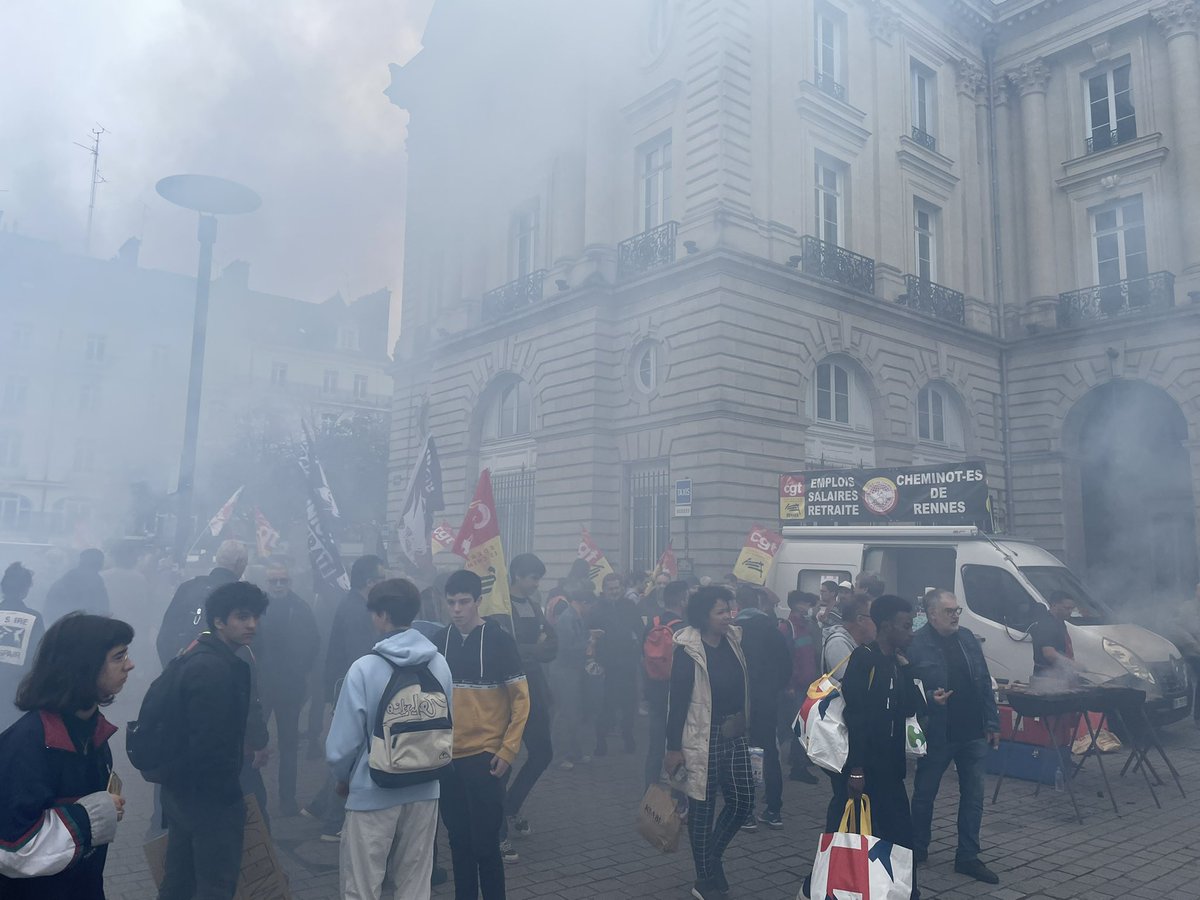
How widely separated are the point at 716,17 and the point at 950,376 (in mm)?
8000

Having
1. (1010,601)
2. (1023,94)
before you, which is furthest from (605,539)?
(1023,94)

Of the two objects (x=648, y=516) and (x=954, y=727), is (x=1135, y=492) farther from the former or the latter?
(x=954, y=727)

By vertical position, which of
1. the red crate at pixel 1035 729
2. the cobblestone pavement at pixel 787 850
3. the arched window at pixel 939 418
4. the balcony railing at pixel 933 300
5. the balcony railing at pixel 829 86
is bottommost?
the cobblestone pavement at pixel 787 850

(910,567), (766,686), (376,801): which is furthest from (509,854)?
(910,567)

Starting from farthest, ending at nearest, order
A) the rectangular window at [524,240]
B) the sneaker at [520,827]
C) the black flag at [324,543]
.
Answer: the rectangular window at [524,240] → the black flag at [324,543] → the sneaker at [520,827]

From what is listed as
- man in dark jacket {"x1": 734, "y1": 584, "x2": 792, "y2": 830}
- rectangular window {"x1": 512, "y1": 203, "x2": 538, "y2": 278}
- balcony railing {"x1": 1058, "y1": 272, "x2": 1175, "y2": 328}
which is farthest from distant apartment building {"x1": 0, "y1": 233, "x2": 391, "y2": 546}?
man in dark jacket {"x1": 734, "y1": 584, "x2": 792, "y2": 830}

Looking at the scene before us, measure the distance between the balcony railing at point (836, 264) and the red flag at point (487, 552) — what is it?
31.7ft

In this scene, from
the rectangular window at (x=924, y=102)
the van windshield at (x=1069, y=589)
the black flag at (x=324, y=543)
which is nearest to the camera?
the black flag at (x=324, y=543)

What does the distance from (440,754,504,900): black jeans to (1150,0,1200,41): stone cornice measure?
63.8 ft

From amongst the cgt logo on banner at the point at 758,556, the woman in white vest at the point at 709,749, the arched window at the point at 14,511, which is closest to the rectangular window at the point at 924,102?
the cgt logo on banner at the point at 758,556

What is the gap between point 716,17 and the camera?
1398cm

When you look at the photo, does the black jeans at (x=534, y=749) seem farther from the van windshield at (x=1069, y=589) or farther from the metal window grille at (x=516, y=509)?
the metal window grille at (x=516, y=509)

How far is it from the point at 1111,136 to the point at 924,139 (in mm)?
3738

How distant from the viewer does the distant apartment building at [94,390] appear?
19.8 m
